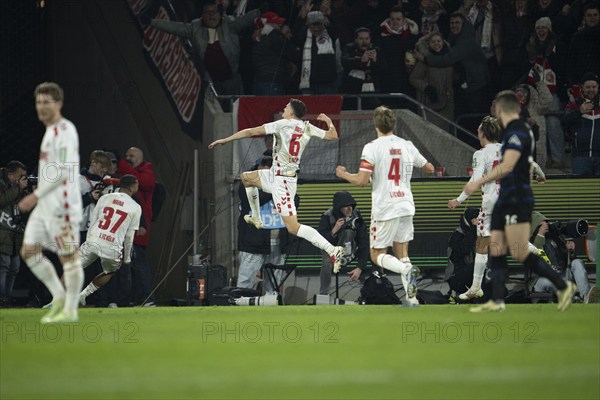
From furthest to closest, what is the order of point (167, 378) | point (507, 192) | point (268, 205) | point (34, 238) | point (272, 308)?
point (268, 205), point (272, 308), point (507, 192), point (34, 238), point (167, 378)

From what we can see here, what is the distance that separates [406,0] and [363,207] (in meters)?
4.58

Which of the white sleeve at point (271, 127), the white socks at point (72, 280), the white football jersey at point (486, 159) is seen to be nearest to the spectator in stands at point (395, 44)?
the white sleeve at point (271, 127)

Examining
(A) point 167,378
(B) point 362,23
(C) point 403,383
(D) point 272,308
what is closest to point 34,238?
(A) point 167,378

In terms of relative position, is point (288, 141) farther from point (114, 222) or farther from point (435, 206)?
point (435, 206)

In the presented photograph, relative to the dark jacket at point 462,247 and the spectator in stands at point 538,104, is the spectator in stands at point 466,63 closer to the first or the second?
the spectator in stands at point 538,104

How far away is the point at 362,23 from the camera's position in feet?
67.8

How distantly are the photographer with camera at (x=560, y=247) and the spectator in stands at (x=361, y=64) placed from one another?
181 inches

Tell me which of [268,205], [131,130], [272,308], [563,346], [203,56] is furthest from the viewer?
[131,130]

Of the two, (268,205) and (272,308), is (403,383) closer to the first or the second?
(272,308)

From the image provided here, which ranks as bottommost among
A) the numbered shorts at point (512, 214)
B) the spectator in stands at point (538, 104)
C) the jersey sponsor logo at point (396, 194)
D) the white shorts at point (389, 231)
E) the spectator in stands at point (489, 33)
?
the white shorts at point (389, 231)

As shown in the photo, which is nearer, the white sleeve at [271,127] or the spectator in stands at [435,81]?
the white sleeve at [271,127]

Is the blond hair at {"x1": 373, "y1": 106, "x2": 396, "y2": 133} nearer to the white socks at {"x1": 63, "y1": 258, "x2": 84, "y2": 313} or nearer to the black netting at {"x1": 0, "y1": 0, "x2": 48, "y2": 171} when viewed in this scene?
the white socks at {"x1": 63, "y1": 258, "x2": 84, "y2": 313}

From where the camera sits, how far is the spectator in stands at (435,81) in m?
Result: 19.8

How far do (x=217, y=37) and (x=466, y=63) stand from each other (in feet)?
14.9
